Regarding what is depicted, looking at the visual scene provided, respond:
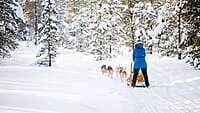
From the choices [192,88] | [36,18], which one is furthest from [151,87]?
[36,18]

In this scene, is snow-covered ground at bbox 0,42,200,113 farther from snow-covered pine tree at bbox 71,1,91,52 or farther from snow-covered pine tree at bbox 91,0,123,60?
snow-covered pine tree at bbox 71,1,91,52

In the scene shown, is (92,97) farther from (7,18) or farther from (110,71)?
(7,18)

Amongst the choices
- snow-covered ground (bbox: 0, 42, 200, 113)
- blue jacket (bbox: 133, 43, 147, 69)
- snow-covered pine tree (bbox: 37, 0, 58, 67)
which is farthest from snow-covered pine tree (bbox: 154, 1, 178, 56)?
snow-covered ground (bbox: 0, 42, 200, 113)

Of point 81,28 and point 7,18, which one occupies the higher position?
point 81,28

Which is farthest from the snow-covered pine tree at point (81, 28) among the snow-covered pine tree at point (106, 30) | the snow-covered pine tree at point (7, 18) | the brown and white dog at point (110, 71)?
the brown and white dog at point (110, 71)

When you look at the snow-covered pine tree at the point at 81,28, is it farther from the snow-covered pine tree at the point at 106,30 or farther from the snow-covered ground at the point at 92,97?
the snow-covered ground at the point at 92,97

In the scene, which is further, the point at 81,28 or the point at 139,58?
the point at 81,28

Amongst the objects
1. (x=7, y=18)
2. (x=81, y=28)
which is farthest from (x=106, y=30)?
(x=7, y=18)

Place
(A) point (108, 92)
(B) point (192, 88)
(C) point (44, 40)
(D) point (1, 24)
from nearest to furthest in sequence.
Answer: (A) point (108, 92), (B) point (192, 88), (D) point (1, 24), (C) point (44, 40)

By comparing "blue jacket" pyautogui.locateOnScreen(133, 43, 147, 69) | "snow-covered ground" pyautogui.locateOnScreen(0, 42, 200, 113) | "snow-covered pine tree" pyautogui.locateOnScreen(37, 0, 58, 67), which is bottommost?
"snow-covered ground" pyautogui.locateOnScreen(0, 42, 200, 113)

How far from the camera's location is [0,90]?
9555mm

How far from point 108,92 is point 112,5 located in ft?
78.0

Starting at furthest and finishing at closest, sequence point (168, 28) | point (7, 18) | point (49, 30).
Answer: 1. point (168, 28)
2. point (49, 30)
3. point (7, 18)

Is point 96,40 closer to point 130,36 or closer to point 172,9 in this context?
point 130,36
